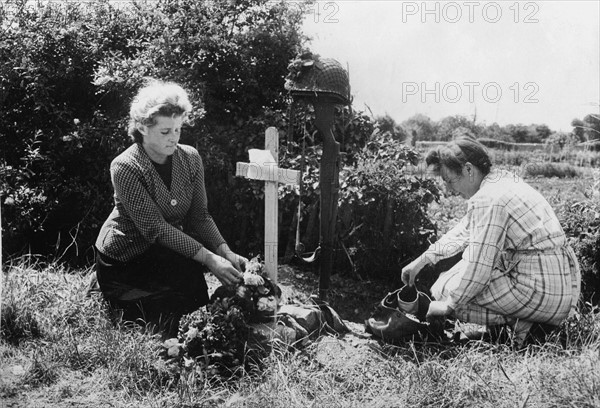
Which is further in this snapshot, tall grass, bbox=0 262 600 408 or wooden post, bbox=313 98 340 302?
wooden post, bbox=313 98 340 302

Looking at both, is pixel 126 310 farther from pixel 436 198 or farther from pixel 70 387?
pixel 436 198

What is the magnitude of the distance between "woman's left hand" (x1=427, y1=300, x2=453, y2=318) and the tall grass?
0.21 meters

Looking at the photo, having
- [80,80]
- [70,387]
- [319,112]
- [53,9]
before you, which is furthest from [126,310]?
[53,9]

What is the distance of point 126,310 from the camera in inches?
148

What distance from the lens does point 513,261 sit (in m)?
3.51

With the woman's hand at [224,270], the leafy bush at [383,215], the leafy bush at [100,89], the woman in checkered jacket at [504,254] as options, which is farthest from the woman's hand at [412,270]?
the leafy bush at [100,89]

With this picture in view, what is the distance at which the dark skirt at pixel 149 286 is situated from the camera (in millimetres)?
3719

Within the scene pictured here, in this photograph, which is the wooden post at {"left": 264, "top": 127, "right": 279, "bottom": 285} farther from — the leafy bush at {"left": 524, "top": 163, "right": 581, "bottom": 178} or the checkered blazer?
the leafy bush at {"left": 524, "top": 163, "right": 581, "bottom": 178}

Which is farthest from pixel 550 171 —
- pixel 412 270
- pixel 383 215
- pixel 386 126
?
pixel 412 270

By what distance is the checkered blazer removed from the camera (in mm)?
3559

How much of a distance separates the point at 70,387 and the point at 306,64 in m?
2.39

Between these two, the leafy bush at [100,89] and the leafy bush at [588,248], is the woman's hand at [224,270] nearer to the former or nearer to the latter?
the leafy bush at [100,89]

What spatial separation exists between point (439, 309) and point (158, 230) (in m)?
1.74

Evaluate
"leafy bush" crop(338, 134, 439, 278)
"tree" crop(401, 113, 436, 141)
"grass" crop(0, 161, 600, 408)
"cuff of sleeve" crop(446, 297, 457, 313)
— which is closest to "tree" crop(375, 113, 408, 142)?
"leafy bush" crop(338, 134, 439, 278)
